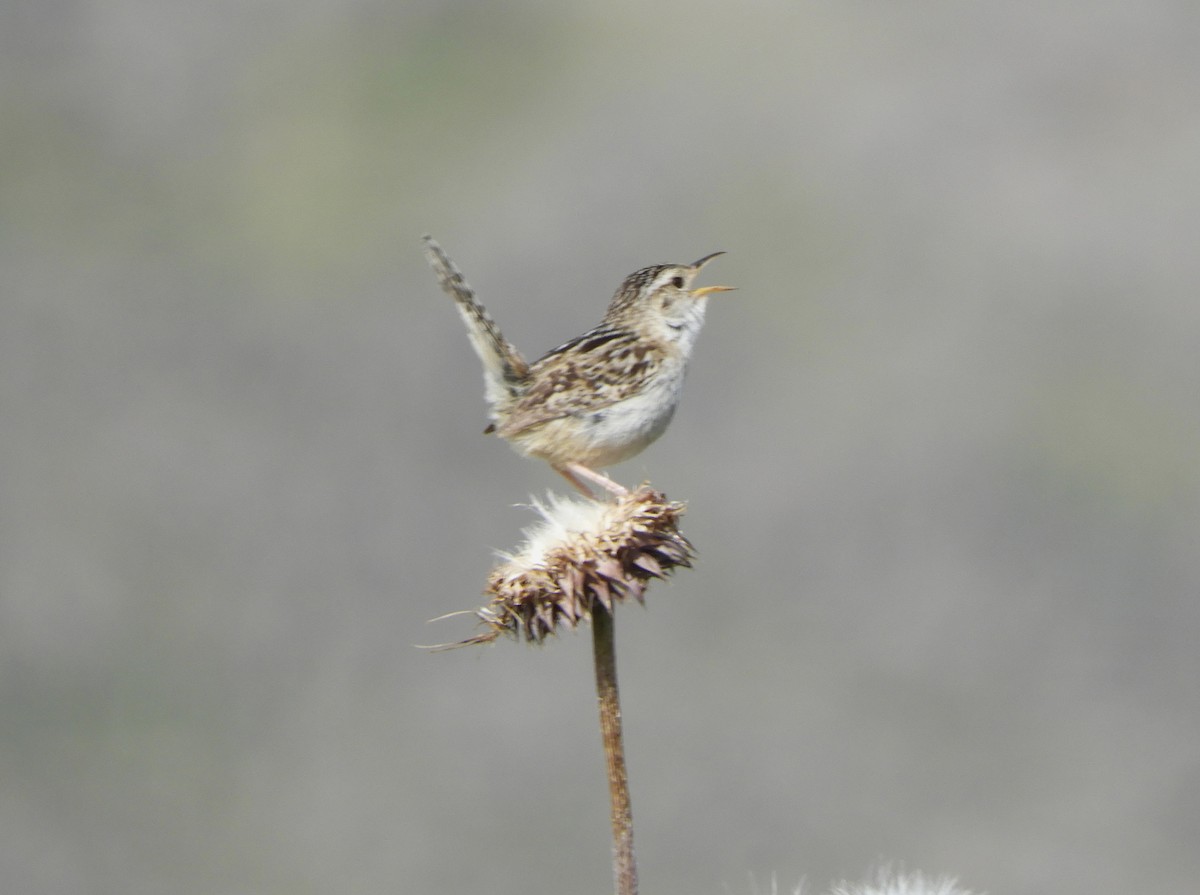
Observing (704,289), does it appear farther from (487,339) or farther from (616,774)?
(616,774)

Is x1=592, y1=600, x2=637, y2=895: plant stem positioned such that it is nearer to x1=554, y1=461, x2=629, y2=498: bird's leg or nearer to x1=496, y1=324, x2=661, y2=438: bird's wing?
x1=554, y1=461, x2=629, y2=498: bird's leg

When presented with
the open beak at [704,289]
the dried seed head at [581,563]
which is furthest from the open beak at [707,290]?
the dried seed head at [581,563]

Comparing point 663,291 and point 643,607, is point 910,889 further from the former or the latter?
point 663,291

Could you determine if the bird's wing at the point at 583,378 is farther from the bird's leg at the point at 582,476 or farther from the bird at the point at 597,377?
the bird's leg at the point at 582,476

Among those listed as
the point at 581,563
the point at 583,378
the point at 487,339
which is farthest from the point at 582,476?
the point at 581,563

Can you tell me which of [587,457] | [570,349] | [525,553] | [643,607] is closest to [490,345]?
[570,349]

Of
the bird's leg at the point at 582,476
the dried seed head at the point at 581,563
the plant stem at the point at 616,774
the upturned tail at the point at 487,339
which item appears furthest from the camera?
the upturned tail at the point at 487,339
